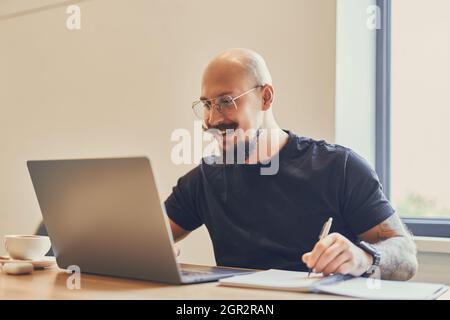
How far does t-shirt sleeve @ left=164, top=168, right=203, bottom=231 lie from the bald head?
31 cm

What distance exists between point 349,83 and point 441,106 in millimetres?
363

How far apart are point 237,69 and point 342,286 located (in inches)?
34.0

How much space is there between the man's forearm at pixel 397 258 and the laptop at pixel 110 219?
0.30 m

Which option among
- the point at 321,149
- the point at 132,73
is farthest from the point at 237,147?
the point at 132,73

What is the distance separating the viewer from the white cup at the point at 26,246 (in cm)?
146

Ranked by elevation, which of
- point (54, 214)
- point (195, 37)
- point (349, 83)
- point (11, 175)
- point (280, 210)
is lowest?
point (11, 175)

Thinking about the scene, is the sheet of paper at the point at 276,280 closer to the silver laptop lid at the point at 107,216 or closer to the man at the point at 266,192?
the silver laptop lid at the point at 107,216

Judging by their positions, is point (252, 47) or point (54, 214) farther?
point (252, 47)

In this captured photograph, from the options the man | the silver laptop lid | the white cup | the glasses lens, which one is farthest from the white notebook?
the glasses lens

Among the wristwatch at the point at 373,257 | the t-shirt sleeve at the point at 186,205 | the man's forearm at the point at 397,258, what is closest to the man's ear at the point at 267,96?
the t-shirt sleeve at the point at 186,205

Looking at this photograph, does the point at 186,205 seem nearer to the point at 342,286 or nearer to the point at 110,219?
the point at 110,219
